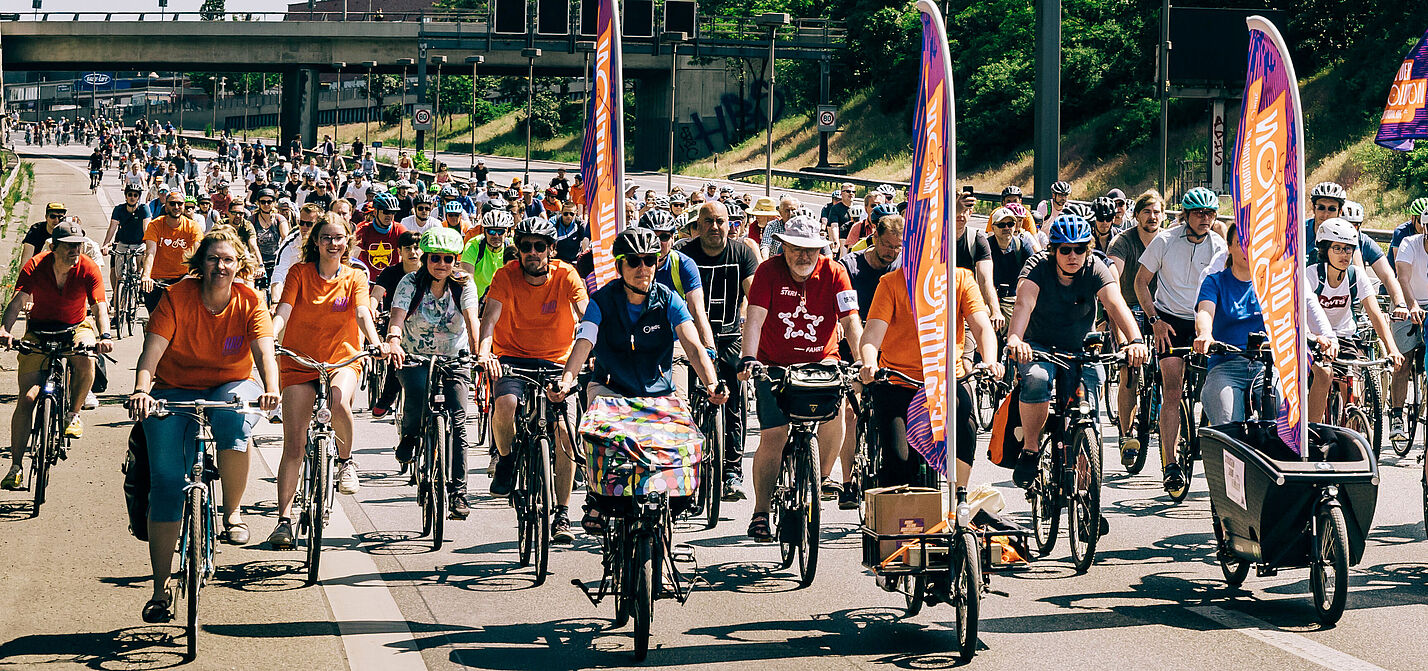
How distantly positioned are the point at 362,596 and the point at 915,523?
2.73 metres

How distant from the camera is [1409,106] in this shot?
17.2 metres

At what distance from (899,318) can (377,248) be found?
325 inches

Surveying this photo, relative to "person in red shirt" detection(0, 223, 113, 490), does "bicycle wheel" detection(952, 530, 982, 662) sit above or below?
below

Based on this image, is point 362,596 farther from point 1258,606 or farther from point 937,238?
point 1258,606

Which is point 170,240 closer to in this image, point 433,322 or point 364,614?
point 433,322

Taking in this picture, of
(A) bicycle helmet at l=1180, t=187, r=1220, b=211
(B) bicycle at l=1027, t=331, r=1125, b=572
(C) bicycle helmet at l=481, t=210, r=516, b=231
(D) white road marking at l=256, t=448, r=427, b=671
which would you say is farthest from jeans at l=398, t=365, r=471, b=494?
(A) bicycle helmet at l=1180, t=187, r=1220, b=211

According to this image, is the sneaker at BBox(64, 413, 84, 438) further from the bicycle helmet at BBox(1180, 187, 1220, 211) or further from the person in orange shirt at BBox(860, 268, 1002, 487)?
the bicycle helmet at BBox(1180, 187, 1220, 211)

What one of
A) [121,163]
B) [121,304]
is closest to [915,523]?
[121,304]

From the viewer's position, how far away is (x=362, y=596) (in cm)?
811

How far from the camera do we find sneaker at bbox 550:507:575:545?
345 inches

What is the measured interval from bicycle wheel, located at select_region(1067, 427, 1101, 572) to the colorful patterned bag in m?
2.34

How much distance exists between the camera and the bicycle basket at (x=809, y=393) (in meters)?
8.37

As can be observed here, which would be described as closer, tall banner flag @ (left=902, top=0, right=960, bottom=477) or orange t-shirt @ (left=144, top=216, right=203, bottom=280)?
tall banner flag @ (left=902, top=0, right=960, bottom=477)

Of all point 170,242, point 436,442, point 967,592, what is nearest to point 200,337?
point 436,442
